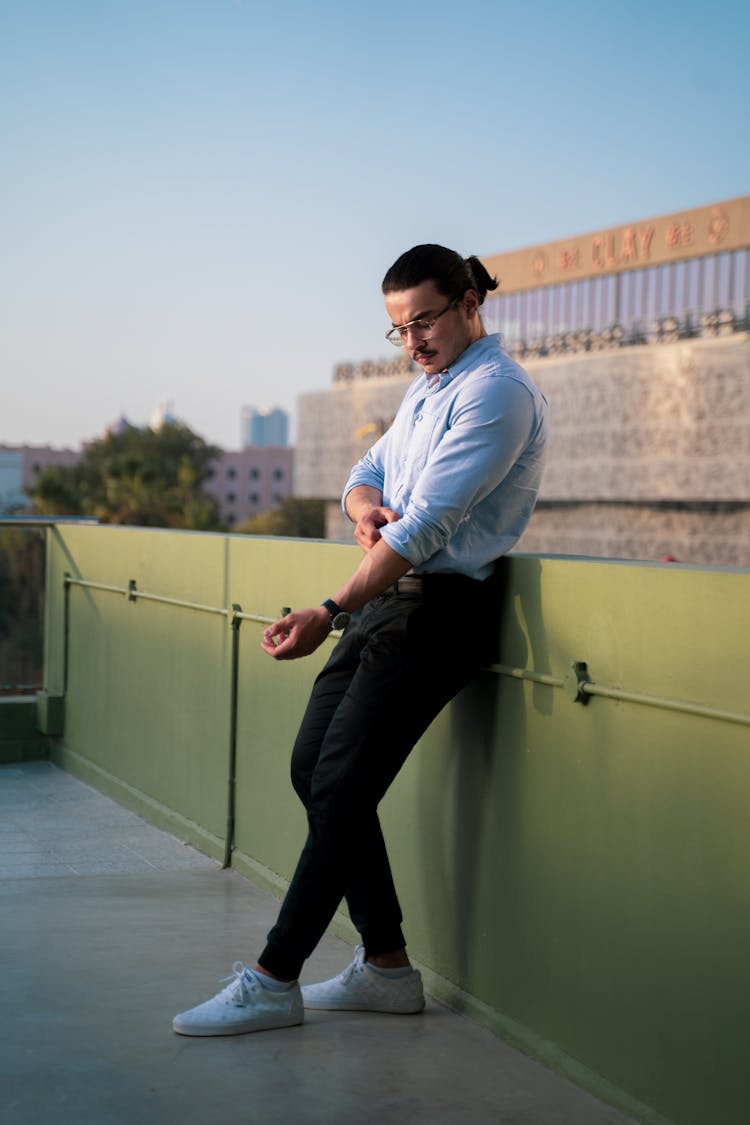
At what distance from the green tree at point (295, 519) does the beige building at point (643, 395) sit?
35410mm

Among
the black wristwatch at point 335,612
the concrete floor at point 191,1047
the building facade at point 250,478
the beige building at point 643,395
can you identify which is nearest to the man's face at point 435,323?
the black wristwatch at point 335,612

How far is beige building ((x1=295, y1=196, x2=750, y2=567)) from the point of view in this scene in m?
44.8

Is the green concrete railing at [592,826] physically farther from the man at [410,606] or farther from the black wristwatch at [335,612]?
the black wristwatch at [335,612]

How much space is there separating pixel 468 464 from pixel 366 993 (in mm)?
1451

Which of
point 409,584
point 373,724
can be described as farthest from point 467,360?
point 373,724

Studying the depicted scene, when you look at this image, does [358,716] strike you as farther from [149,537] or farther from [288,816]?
[149,537]

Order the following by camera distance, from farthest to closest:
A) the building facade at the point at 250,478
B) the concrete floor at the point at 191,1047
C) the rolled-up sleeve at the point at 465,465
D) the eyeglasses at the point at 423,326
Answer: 1. the building facade at the point at 250,478
2. the eyeglasses at the point at 423,326
3. the rolled-up sleeve at the point at 465,465
4. the concrete floor at the point at 191,1047

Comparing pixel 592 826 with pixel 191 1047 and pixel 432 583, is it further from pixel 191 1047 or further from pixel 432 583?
pixel 191 1047

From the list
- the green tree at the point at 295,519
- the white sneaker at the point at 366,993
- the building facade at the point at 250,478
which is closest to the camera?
the white sneaker at the point at 366,993

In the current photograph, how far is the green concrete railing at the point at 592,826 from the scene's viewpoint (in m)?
3.08

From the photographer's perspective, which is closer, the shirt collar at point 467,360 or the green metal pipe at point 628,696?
the green metal pipe at point 628,696

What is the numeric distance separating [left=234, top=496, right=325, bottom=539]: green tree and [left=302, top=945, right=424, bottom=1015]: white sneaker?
9053 centimetres

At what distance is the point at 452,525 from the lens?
3.58m

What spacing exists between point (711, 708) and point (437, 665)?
33.5 inches
